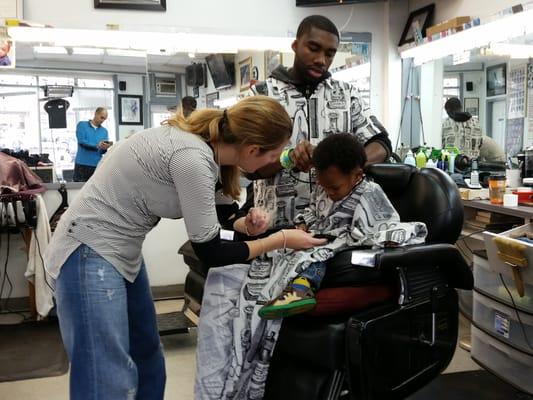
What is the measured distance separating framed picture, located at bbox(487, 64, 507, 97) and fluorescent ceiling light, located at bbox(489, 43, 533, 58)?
0.08m

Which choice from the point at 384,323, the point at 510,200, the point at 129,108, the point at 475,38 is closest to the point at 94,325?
the point at 384,323

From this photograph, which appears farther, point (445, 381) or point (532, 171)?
point (532, 171)

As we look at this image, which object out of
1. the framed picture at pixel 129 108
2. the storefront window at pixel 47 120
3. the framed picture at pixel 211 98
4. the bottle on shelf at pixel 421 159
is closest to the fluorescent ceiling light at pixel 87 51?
the storefront window at pixel 47 120

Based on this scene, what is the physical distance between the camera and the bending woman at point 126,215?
1468 millimetres

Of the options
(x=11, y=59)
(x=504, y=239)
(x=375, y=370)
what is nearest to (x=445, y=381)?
(x=504, y=239)

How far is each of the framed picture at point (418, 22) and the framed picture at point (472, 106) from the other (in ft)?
2.08

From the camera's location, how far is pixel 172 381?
8.77 feet

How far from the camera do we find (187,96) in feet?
13.6

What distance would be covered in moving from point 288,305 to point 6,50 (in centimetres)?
305

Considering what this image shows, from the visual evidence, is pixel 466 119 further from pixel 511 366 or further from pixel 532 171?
pixel 511 366

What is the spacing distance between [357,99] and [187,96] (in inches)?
87.9

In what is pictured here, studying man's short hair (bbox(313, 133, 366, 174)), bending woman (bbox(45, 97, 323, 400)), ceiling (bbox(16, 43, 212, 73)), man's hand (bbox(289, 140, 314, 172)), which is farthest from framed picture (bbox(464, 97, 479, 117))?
bending woman (bbox(45, 97, 323, 400))

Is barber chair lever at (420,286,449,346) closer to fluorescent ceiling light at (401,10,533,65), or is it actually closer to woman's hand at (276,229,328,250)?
woman's hand at (276,229,328,250)

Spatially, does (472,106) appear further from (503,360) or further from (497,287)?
(503,360)
